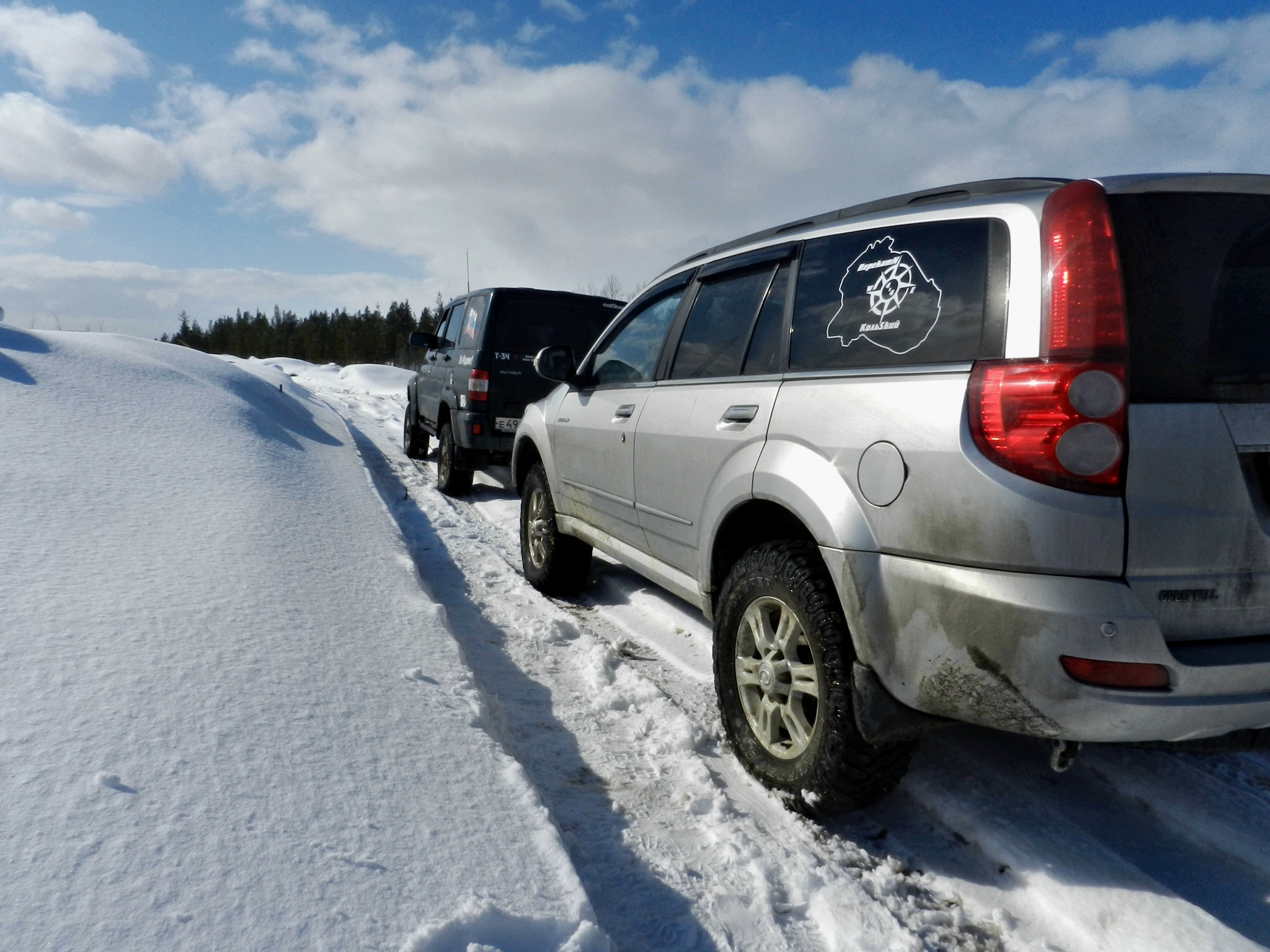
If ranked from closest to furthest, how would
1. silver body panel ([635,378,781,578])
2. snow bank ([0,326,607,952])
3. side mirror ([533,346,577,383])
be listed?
1. snow bank ([0,326,607,952])
2. silver body panel ([635,378,781,578])
3. side mirror ([533,346,577,383])

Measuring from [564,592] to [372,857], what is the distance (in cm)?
301

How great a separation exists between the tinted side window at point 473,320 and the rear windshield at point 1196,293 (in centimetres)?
617

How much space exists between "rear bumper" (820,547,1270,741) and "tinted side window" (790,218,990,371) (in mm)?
576

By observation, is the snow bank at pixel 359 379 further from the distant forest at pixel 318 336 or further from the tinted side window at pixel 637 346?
the distant forest at pixel 318 336

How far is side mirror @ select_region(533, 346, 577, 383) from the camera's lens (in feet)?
14.3

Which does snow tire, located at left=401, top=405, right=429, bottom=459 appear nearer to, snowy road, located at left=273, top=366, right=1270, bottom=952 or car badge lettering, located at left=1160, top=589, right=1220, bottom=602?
snowy road, located at left=273, top=366, right=1270, bottom=952

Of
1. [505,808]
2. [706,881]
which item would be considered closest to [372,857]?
[505,808]

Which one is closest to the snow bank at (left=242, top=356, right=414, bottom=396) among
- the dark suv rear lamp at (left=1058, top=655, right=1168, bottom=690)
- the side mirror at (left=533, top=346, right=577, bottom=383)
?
the side mirror at (left=533, top=346, right=577, bottom=383)

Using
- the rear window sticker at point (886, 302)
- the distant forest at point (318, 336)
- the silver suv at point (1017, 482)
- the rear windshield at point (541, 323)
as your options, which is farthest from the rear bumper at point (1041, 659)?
the distant forest at point (318, 336)

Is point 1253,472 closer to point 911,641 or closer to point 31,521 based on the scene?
point 911,641

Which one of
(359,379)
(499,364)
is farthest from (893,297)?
(359,379)

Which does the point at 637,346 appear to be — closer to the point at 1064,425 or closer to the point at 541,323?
the point at 1064,425

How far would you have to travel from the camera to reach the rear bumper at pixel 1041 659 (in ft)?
5.54

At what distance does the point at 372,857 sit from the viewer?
1729mm
